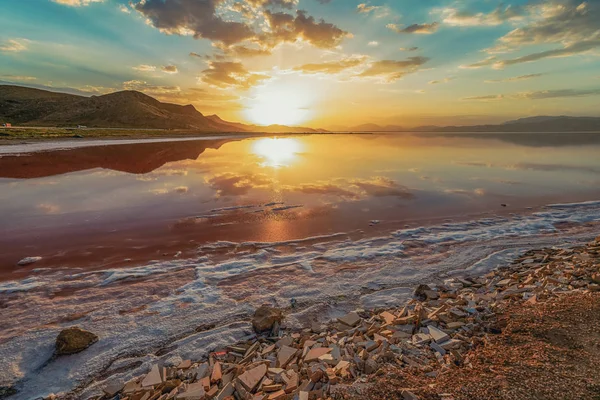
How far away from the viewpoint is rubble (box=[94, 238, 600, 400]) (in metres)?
4.51

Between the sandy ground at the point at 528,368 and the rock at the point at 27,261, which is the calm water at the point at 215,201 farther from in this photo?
the sandy ground at the point at 528,368

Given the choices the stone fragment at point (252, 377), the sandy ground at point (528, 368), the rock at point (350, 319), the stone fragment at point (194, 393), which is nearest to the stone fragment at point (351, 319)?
the rock at point (350, 319)

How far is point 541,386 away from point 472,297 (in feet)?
11.8

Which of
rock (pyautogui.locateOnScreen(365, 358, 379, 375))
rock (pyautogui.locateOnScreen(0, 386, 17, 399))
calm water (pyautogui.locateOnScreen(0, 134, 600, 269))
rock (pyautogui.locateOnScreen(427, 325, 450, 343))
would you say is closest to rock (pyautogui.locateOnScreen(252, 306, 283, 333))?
rock (pyautogui.locateOnScreen(365, 358, 379, 375))

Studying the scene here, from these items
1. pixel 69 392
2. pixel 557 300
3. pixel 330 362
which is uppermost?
pixel 557 300

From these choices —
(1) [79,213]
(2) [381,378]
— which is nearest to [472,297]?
(2) [381,378]

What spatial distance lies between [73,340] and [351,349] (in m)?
5.51

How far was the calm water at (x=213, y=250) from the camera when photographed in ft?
20.6

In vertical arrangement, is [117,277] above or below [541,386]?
below

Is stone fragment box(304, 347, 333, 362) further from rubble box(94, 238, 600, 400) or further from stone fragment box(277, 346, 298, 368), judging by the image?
stone fragment box(277, 346, 298, 368)

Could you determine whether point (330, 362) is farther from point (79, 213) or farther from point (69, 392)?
point (79, 213)

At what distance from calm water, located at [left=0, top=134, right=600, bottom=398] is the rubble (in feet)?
1.91

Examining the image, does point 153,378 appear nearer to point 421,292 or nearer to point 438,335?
point 438,335

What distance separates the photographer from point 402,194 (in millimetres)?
19938
